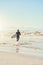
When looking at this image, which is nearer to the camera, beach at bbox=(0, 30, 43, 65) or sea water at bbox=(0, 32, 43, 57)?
beach at bbox=(0, 30, 43, 65)

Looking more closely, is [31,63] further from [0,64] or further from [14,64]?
[0,64]

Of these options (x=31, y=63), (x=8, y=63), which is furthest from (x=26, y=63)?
(x=8, y=63)

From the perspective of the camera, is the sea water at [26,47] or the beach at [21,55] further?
the sea water at [26,47]

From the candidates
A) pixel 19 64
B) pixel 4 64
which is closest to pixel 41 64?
pixel 19 64

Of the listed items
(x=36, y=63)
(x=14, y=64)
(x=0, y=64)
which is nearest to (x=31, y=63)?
(x=36, y=63)

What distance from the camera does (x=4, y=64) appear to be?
8500mm

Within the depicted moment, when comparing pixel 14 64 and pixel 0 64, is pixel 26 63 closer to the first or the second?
pixel 14 64

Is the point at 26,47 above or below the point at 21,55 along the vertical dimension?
below

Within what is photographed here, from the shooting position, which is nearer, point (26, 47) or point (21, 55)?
point (21, 55)

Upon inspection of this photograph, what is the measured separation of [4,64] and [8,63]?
0.31 metres

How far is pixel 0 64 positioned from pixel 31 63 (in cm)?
143

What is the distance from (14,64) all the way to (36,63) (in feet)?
3.43

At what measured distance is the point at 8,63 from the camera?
8766 mm

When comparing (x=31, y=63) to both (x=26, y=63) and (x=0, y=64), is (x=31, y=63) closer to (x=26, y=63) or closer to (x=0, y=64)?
(x=26, y=63)
